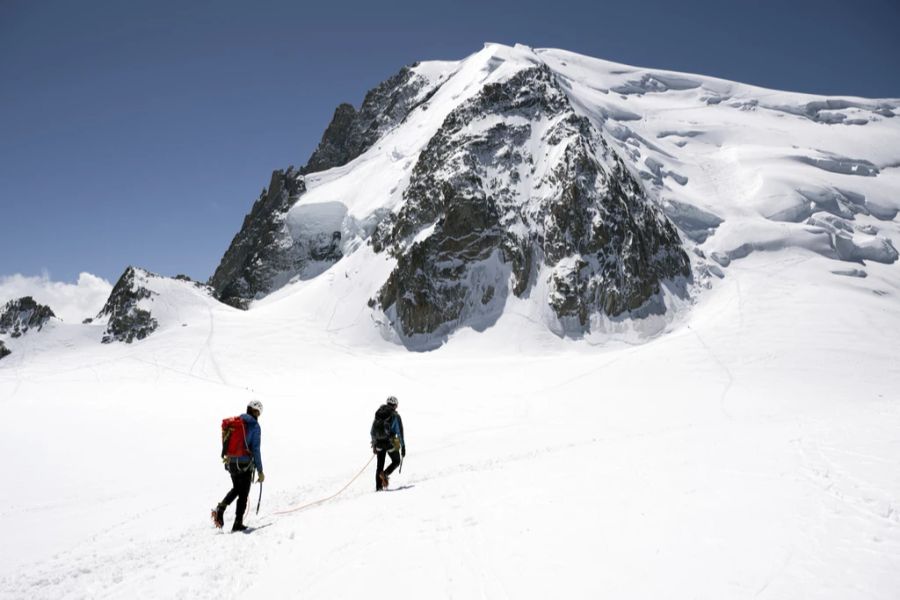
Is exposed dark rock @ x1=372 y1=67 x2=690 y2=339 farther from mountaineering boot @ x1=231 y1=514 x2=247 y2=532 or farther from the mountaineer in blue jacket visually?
mountaineering boot @ x1=231 y1=514 x2=247 y2=532

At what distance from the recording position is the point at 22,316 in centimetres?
5591

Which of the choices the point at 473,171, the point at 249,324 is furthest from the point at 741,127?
the point at 249,324

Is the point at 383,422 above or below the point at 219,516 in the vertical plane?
above

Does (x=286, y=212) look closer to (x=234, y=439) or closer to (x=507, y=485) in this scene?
(x=234, y=439)

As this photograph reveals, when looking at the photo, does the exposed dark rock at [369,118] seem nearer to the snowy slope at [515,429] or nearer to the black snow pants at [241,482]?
the snowy slope at [515,429]

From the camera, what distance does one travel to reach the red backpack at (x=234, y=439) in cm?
988

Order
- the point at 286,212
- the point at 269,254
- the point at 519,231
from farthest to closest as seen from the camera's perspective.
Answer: the point at 286,212
the point at 269,254
the point at 519,231

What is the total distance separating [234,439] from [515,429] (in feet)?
48.1

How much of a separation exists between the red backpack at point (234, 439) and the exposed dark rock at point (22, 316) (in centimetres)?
6092

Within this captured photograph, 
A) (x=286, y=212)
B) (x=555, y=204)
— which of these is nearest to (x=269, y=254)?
(x=286, y=212)

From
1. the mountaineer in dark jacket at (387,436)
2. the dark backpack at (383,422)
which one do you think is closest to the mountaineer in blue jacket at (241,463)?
the mountaineer in dark jacket at (387,436)

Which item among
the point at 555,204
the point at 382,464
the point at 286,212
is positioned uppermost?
the point at 286,212

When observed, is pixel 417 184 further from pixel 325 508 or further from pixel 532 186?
pixel 325 508

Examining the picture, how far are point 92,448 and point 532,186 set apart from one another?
170ft
